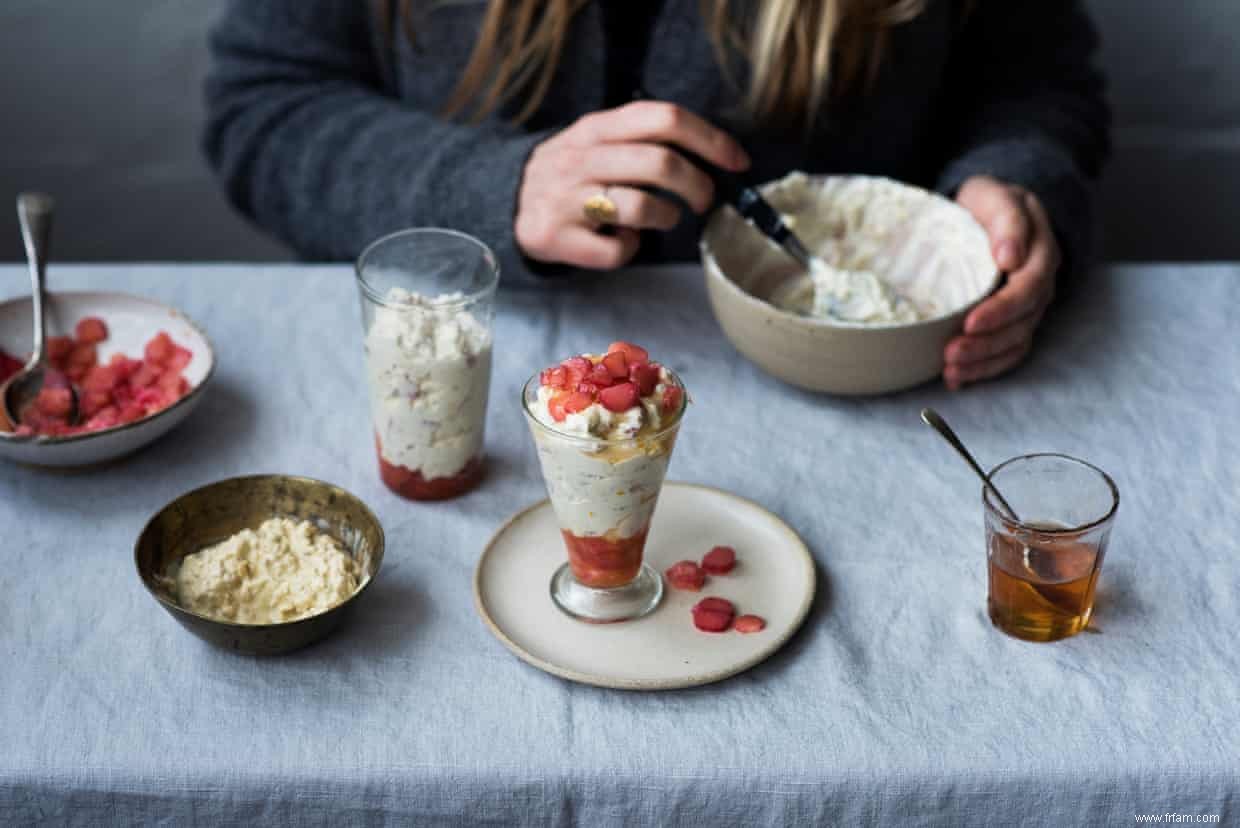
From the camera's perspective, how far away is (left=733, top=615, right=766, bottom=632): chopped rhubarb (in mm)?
957

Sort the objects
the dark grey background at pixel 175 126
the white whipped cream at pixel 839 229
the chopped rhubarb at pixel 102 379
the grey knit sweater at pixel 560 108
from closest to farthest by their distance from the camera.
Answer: the chopped rhubarb at pixel 102 379 → the white whipped cream at pixel 839 229 → the grey knit sweater at pixel 560 108 → the dark grey background at pixel 175 126

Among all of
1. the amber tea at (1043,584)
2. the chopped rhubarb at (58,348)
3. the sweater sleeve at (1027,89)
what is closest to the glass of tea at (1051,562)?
the amber tea at (1043,584)

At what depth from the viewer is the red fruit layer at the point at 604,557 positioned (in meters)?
0.95

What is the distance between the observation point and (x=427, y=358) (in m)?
1.05

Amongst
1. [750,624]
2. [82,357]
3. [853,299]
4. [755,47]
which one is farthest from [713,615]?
[755,47]

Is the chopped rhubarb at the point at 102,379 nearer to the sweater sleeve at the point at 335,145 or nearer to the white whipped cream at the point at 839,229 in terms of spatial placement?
the sweater sleeve at the point at 335,145

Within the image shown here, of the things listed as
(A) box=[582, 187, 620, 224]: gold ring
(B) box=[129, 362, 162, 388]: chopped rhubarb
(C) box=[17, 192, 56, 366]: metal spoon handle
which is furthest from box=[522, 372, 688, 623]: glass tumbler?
(C) box=[17, 192, 56, 366]: metal spoon handle

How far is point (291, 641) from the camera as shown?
0.91m

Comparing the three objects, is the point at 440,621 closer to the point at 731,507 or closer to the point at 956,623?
the point at 731,507

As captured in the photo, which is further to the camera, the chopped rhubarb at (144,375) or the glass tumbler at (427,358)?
the chopped rhubarb at (144,375)

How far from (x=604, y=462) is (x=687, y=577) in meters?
0.17

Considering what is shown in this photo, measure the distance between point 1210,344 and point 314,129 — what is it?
1.08 meters

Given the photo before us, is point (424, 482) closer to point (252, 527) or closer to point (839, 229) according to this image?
point (252, 527)

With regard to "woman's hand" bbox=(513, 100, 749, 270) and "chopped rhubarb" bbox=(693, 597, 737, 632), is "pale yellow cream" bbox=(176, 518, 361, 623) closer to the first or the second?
"chopped rhubarb" bbox=(693, 597, 737, 632)
